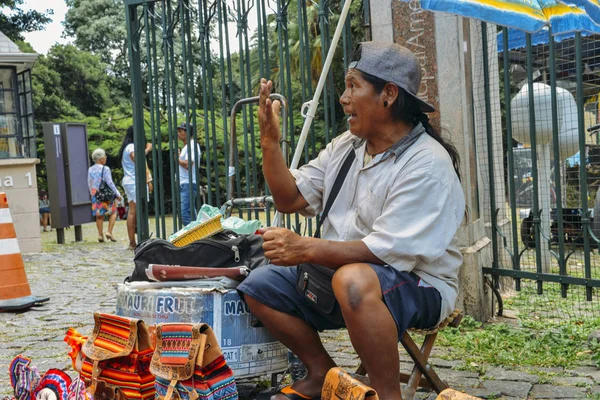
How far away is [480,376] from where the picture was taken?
413cm

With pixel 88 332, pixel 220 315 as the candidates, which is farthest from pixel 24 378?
pixel 88 332

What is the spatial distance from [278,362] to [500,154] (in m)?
3.63

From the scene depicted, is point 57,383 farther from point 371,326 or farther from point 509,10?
point 509,10

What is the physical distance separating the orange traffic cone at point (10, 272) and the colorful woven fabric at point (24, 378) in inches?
141

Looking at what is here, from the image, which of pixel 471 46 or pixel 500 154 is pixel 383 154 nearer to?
pixel 471 46

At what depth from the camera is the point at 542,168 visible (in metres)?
7.82

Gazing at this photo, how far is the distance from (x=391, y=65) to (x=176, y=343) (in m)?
1.54

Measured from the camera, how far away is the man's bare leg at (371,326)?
120 inches

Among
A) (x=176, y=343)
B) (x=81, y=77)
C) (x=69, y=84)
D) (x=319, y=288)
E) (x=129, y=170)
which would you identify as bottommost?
(x=176, y=343)

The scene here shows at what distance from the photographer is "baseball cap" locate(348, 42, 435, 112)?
3.38m

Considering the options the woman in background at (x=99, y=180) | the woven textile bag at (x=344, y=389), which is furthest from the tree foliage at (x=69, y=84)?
the woven textile bag at (x=344, y=389)

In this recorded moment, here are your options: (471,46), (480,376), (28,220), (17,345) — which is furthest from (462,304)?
(28,220)

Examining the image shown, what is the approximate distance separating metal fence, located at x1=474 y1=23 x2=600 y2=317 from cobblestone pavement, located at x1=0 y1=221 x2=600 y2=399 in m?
0.86

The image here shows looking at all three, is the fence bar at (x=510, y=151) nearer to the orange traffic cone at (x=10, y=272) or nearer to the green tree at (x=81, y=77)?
the orange traffic cone at (x=10, y=272)
